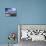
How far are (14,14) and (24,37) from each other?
674 mm

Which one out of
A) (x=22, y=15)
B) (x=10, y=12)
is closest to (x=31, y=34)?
(x=22, y=15)

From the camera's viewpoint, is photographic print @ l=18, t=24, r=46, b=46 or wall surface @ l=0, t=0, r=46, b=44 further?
wall surface @ l=0, t=0, r=46, b=44

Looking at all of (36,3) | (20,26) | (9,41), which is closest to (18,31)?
(20,26)

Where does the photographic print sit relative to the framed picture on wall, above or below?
below

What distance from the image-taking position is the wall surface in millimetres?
3258

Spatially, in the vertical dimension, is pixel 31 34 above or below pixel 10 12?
below

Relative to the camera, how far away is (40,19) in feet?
10.9

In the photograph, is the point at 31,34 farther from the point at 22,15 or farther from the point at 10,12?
the point at 10,12

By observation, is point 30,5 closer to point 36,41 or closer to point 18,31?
point 18,31

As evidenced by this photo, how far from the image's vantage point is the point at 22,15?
329 cm

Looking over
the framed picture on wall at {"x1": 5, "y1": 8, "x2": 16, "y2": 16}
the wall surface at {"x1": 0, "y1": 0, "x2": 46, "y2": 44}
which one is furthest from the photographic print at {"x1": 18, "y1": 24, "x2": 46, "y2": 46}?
the framed picture on wall at {"x1": 5, "y1": 8, "x2": 16, "y2": 16}

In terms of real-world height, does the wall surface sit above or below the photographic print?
above

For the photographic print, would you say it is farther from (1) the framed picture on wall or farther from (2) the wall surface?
(1) the framed picture on wall

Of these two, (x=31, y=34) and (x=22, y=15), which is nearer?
(x=31, y=34)
